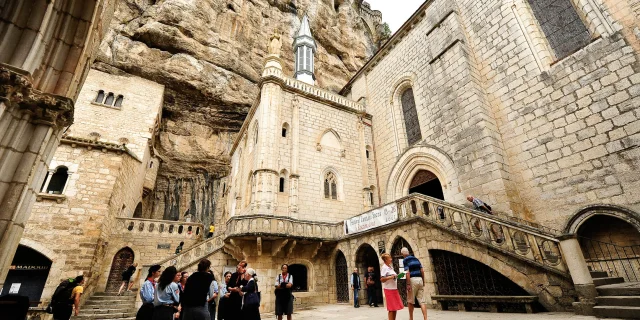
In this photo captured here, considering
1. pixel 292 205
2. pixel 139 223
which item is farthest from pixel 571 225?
pixel 139 223

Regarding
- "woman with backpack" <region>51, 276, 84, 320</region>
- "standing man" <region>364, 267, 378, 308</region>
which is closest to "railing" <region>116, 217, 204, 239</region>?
"woman with backpack" <region>51, 276, 84, 320</region>

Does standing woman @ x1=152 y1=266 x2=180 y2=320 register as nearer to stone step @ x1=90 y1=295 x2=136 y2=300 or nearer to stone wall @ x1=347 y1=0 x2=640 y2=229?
stone wall @ x1=347 y1=0 x2=640 y2=229

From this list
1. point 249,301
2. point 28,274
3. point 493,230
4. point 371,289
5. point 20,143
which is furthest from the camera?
point 28,274

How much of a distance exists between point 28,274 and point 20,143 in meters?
12.6

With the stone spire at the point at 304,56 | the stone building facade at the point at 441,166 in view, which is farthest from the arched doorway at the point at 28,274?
the stone spire at the point at 304,56

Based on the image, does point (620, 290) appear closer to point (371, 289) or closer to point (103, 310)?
point (371, 289)

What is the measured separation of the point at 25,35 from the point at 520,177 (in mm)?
12539

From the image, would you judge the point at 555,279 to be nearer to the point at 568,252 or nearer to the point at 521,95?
the point at 568,252

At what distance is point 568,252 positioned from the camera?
536cm

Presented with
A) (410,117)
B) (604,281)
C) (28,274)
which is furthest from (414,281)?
(28,274)

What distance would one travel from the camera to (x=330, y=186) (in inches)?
547

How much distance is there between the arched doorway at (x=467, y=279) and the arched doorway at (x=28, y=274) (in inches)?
588

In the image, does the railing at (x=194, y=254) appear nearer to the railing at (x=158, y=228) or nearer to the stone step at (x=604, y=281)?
the railing at (x=158, y=228)

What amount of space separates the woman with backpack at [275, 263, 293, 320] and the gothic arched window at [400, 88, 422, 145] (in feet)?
34.1
